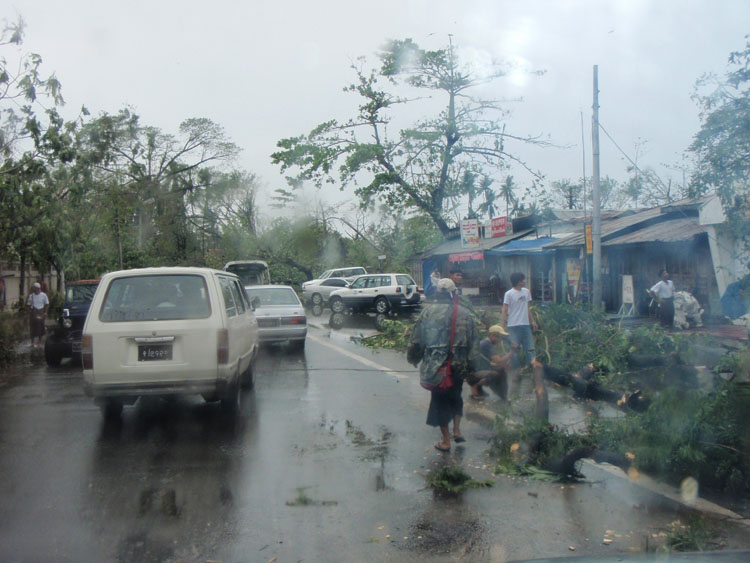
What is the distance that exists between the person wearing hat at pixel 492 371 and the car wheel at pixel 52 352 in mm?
8508

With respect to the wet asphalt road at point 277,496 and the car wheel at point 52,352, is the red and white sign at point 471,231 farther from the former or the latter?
the wet asphalt road at point 277,496

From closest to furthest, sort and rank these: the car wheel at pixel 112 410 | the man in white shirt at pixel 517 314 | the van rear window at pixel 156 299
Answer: the van rear window at pixel 156 299, the car wheel at pixel 112 410, the man in white shirt at pixel 517 314

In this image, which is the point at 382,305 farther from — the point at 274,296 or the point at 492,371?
the point at 492,371

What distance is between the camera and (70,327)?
14.3 m

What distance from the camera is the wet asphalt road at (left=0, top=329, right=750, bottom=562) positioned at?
4.34m

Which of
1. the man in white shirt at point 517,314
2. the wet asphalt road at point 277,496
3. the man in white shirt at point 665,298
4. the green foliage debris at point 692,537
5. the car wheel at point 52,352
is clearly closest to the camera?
the green foliage debris at point 692,537

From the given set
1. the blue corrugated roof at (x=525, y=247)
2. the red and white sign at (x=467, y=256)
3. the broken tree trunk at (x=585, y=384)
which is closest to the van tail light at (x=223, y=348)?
the broken tree trunk at (x=585, y=384)

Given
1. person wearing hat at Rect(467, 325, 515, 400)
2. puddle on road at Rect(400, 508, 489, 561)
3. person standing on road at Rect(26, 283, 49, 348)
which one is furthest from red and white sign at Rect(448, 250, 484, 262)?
puddle on road at Rect(400, 508, 489, 561)

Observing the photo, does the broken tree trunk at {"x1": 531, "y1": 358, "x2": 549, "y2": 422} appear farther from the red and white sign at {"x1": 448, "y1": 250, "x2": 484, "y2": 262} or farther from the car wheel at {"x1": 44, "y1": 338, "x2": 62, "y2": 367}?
the red and white sign at {"x1": 448, "y1": 250, "x2": 484, "y2": 262}

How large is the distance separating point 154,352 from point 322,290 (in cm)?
2483

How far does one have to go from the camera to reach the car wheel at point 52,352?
13.3 m

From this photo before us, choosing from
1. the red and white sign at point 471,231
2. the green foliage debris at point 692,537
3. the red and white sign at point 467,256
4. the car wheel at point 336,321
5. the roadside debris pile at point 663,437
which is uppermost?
the red and white sign at point 471,231

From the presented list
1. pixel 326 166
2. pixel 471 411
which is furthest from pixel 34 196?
pixel 326 166

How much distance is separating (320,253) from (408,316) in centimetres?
2718
